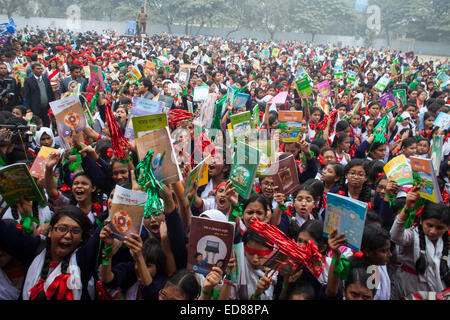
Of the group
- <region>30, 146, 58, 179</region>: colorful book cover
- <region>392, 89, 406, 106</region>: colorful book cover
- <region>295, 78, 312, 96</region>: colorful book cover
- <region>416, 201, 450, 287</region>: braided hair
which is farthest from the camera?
<region>392, 89, 406, 106</region>: colorful book cover

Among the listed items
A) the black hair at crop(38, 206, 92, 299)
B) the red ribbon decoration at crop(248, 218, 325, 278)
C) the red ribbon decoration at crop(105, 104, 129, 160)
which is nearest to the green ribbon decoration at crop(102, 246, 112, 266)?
the black hair at crop(38, 206, 92, 299)

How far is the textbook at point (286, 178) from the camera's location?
3.22 metres

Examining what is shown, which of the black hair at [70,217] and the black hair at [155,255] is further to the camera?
the black hair at [155,255]

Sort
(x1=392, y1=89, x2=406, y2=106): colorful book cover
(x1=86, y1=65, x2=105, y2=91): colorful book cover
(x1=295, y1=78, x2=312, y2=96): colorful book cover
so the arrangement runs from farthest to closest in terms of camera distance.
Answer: (x1=392, y1=89, x2=406, y2=106): colorful book cover < (x1=295, y1=78, x2=312, y2=96): colorful book cover < (x1=86, y1=65, x2=105, y2=91): colorful book cover

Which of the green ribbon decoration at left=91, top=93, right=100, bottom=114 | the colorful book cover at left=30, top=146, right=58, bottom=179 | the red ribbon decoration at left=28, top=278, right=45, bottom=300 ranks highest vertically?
the green ribbon decoration at left=91, top=93, right=100, bottom=114

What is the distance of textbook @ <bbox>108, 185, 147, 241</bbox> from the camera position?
7.13ft

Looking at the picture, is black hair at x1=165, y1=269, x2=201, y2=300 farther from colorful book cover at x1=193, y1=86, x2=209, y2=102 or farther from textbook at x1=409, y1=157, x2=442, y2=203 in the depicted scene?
colorful book cover at x1=193, y1=86, x2=209, y2=102

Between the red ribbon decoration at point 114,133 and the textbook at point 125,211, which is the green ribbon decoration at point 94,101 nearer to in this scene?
the red ribbon decoration at point 114,133

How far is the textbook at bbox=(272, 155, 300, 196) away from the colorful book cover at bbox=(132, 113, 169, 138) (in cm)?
121

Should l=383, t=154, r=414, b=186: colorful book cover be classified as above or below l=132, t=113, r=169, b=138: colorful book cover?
below

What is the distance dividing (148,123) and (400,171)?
2054 millimetres

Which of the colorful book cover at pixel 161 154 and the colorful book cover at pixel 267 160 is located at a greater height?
the colorful book cover at pixel 161 154

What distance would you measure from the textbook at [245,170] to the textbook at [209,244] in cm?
54

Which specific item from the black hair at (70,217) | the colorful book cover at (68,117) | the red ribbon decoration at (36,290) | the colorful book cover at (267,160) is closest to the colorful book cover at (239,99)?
the colorful book cover at (267,160)
